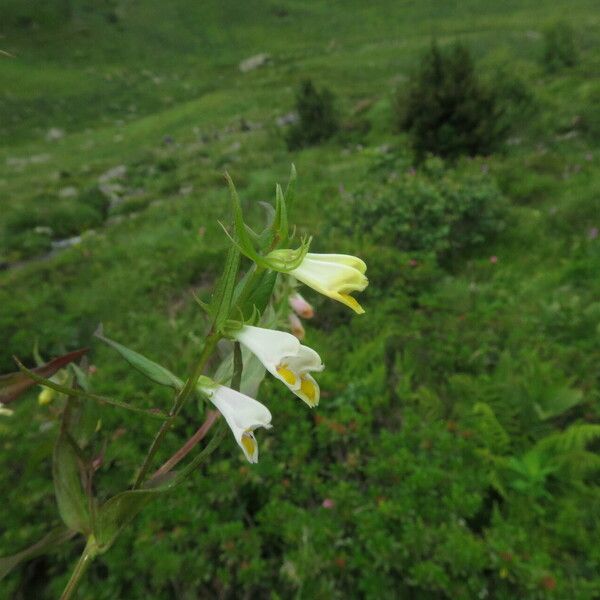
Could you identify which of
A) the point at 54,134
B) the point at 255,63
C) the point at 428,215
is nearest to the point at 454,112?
the point at 428,215

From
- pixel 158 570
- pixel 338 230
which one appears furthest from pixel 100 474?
pixel 338 230

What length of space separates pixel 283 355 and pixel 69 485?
92 centimetres

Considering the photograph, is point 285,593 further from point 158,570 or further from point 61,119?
point 61,119

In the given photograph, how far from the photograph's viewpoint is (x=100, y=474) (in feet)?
9.50

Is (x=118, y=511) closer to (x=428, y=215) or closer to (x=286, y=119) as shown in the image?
(x=428, y=215)

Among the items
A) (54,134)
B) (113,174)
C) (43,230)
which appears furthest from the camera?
(54,134)

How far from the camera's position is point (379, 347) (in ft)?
12.1

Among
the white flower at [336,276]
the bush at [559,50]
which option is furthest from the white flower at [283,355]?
the bush at [559,50]

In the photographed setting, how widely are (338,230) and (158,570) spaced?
3.82 meters

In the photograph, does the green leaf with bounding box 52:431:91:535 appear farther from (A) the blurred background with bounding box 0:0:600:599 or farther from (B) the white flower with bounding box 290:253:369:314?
(B) the white flower with bounding box 290:253:369:314

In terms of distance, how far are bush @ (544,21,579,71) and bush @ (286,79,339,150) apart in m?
5.78

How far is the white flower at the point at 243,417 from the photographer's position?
1121 millimetres

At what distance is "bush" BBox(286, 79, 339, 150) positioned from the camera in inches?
411

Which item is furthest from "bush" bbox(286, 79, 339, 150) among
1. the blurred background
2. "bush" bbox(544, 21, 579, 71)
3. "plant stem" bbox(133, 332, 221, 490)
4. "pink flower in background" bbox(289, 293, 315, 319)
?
"plant stem" bbox(133, 332, 221, 490)
